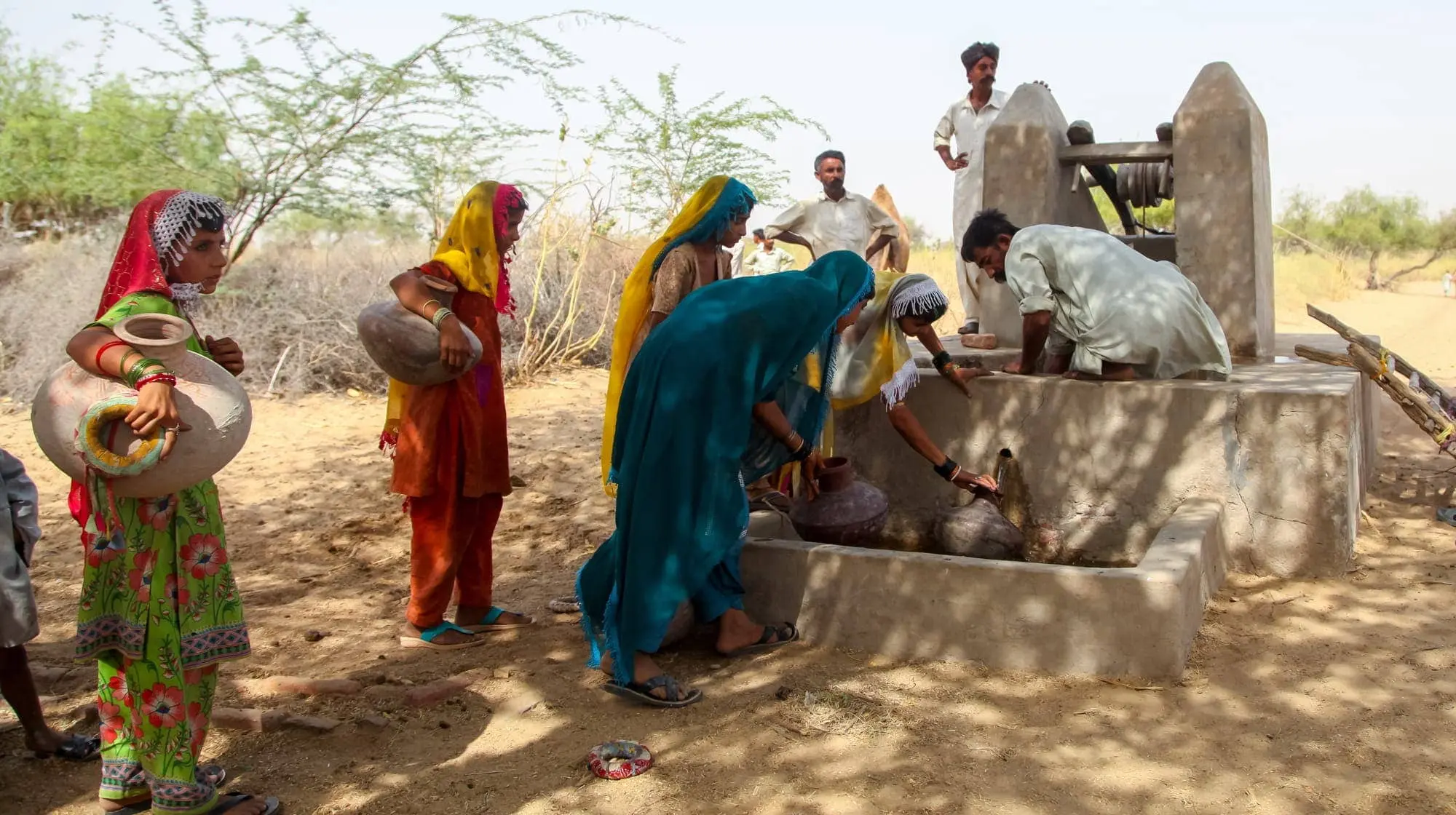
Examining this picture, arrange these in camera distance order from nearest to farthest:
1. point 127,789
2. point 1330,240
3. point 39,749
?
point 127,789, point 39,749, point 1330,240

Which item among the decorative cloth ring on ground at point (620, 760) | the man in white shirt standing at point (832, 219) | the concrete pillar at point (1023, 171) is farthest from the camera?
the man in white shirt standing at point (832, 219)

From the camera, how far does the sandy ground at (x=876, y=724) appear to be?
314 centimetres

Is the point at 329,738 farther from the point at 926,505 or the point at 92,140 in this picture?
the point at 92,140

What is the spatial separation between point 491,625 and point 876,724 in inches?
68.6

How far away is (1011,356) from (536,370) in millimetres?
5681

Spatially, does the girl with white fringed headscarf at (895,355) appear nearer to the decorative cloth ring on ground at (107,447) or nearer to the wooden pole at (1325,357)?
the wooden pole at (1325,357)

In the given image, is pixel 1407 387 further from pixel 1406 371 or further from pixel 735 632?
pixel 735 632

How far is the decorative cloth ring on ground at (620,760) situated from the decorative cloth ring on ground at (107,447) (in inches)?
56.8

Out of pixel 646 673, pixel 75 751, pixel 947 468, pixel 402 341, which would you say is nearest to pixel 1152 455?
pixel 947 468

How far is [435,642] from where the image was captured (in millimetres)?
4426

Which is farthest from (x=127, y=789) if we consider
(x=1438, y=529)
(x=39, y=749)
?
(x=1438, y=529)

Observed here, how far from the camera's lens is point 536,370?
11.0 m

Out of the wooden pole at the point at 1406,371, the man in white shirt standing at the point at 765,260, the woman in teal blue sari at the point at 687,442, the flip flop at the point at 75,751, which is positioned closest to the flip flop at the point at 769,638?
the woman in teal blue sari at the point at 687,442

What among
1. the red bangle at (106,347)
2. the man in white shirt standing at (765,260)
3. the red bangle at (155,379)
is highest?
the man in white shirt standing at (765,260)
